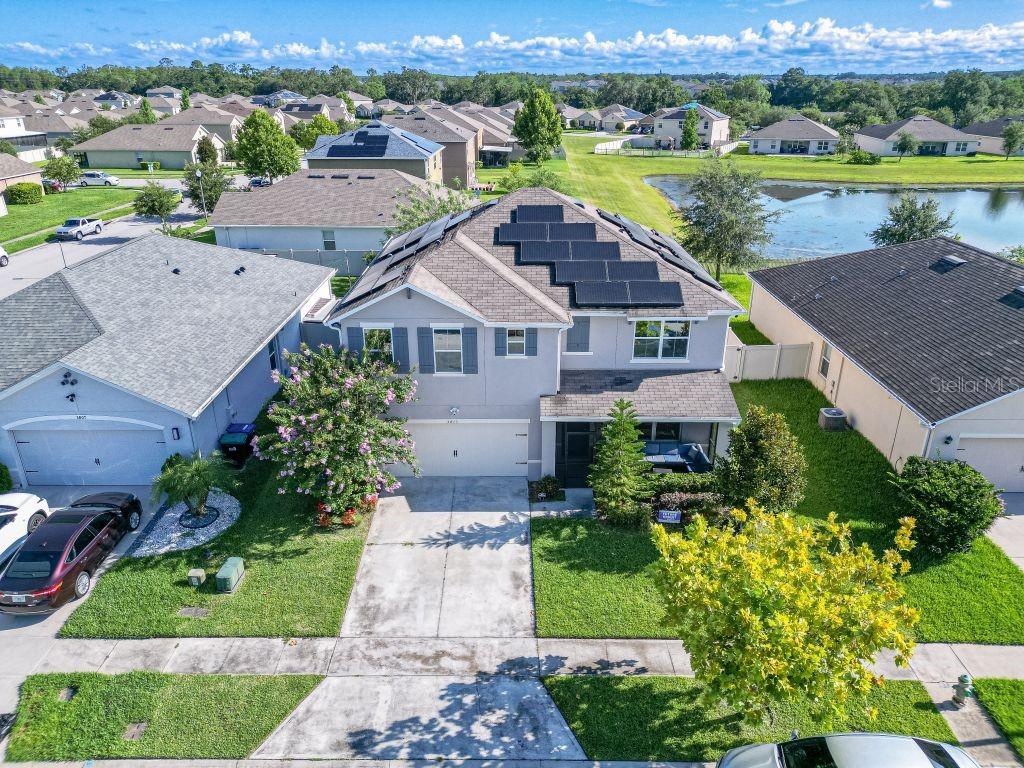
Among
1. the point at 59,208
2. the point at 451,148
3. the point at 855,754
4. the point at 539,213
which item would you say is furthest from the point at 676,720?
the point at 59,208

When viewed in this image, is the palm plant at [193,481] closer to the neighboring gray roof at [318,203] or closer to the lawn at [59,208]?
the neighboring gray roof at [318,203]

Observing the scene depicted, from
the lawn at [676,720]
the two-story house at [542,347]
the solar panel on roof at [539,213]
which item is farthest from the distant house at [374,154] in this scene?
the lawn at [676,720]

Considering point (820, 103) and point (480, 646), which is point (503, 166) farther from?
point (820, 103)

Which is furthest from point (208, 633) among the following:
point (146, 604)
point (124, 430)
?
point (124, 430)

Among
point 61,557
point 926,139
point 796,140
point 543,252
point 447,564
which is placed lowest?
point 447,564

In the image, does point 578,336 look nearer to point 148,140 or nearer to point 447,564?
point 447,564
